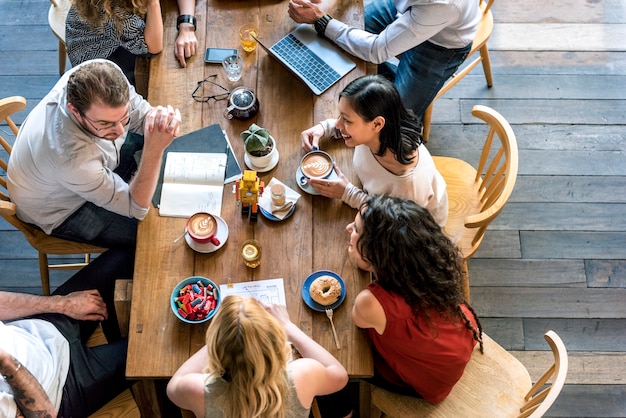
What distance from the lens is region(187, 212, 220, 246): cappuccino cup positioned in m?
2.07

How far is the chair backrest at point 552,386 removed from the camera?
1.81 metres

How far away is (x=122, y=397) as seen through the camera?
222cm

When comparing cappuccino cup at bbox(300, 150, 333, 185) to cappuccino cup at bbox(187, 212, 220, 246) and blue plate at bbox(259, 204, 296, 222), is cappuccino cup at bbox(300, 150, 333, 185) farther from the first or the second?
cappuccino cup at bbox(187, 212, 220, 246)

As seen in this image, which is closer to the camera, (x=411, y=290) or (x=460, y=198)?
(x=411, y=290)

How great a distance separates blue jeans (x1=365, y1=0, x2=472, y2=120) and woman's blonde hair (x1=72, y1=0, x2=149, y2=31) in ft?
3.84

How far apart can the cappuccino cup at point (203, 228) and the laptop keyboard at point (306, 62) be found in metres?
0.70

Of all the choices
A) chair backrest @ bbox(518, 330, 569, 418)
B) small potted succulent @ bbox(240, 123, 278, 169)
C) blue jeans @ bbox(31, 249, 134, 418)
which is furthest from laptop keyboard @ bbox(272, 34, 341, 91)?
chair backrest @ bbox(518, 330, 569, 418)

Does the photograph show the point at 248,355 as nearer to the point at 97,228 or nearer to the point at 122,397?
the point at 122,397

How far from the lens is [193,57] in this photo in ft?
8.23

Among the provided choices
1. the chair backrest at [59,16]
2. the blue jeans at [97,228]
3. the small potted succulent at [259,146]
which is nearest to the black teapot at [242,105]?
the small potted succulent at [259,146]

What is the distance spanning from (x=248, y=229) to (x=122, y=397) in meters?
0.76

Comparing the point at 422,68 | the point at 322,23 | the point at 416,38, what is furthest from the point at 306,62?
the point at 422,68

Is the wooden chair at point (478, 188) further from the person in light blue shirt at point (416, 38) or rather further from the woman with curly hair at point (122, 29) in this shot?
the woman with curly hair at point (122, 29)

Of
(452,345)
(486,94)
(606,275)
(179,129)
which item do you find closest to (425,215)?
(452,345)
